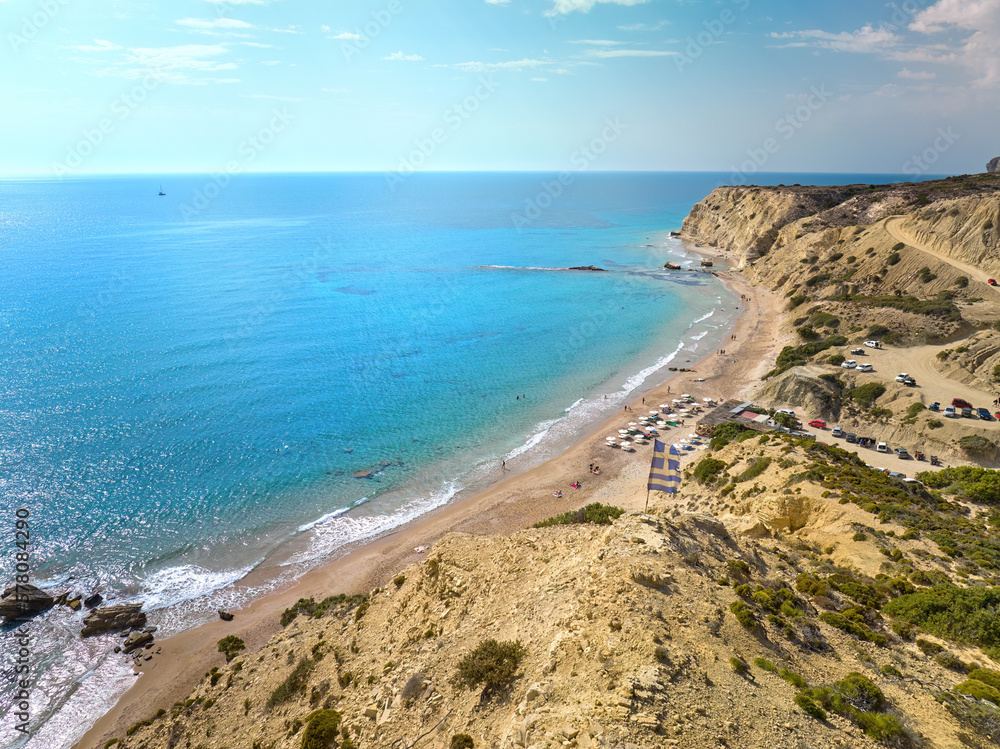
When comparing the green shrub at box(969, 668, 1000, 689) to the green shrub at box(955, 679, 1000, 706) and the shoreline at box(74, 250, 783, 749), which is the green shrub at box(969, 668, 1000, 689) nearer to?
the green shrub at box(955, 679, 1000, 706)

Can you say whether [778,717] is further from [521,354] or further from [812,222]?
[812,222]

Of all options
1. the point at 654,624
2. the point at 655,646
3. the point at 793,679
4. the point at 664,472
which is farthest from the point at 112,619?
the point at 793,679

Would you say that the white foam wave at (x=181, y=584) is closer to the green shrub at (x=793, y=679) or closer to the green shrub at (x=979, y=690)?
the green shrub at (x=793, y=679)

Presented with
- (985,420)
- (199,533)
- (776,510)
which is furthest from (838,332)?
(199,533)

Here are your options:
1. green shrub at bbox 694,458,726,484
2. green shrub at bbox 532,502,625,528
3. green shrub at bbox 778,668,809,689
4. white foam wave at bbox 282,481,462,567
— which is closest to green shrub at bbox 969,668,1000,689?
green shrub at bbox 778,668,809,689

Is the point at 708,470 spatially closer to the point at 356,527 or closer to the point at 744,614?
the point at 744,614
